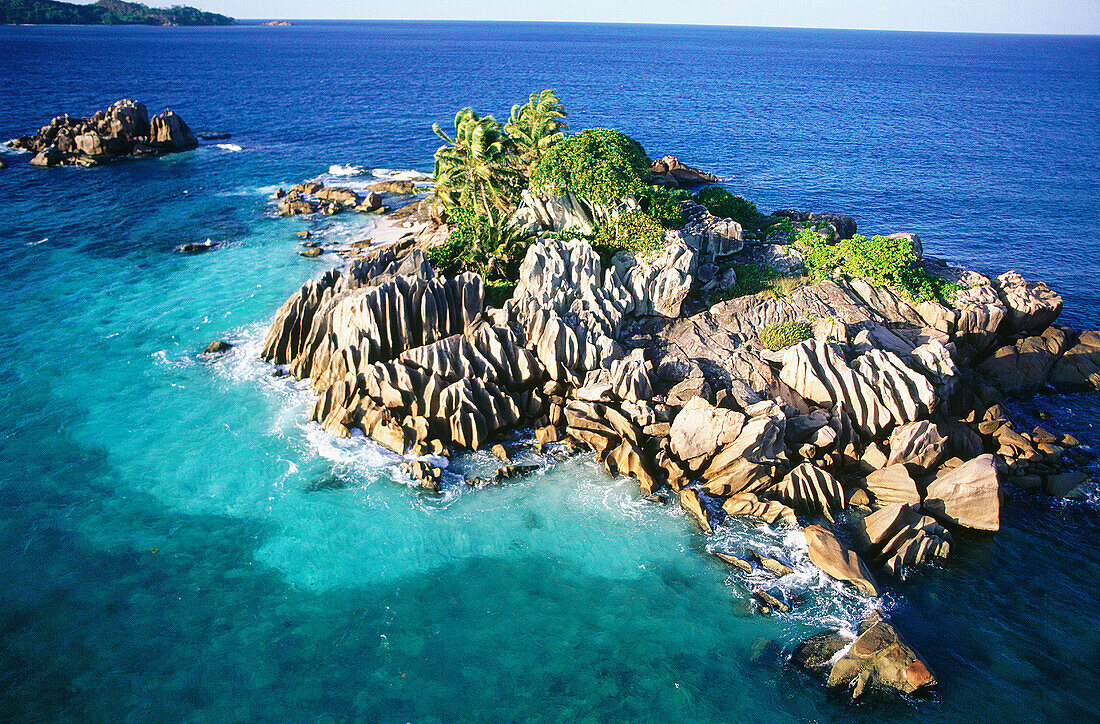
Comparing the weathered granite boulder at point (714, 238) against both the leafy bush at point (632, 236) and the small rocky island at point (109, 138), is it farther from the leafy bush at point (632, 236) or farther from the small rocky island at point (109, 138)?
the small rocky island at point (109, 138)

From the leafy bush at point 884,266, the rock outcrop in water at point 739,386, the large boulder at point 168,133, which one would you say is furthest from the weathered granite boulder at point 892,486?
the large boulder at point 168,133

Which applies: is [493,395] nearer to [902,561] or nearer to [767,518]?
[767,518]

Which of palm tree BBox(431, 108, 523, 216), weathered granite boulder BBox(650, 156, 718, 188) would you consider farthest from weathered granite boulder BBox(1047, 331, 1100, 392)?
weathered granite boulder BBox(650, 156, 718, 188)

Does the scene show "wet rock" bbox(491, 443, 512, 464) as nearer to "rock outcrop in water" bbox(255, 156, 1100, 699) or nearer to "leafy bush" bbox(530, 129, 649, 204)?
"rock outcrop in water" bbox(255, 156, 1100, 699)

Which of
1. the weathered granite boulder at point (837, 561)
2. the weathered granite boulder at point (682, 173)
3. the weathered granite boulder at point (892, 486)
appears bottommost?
the weathered granite boulder at point (837, 561)

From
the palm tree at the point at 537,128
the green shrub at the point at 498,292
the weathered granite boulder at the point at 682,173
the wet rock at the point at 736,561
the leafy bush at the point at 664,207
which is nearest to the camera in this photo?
the wet rock at the point at 736,561

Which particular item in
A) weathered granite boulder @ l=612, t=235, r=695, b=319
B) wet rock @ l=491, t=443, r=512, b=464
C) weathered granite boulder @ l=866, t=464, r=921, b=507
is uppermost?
weathered granite boulder @ l=612, t=235, r=695, b=319

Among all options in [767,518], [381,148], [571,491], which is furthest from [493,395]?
[381,148]
